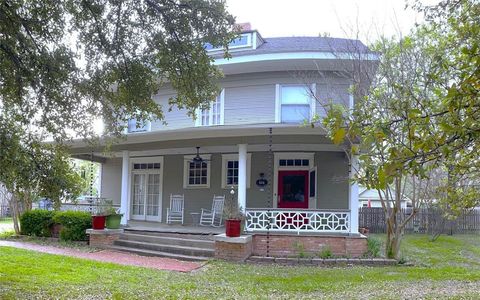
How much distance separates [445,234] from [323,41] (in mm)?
11398

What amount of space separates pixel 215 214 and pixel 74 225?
4.66 m

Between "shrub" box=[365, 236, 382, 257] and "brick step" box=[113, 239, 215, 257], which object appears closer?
"brick step" box=[113, 239, 215, 257]

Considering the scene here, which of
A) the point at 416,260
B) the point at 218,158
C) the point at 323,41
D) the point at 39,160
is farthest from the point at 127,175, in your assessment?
the point at 416,260

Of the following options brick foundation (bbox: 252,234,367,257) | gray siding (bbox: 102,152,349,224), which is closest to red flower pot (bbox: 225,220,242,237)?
brick foundation (bbox: 252,234,367,257)

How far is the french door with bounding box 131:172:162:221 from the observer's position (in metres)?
17.2

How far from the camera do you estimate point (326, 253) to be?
38.1 feet

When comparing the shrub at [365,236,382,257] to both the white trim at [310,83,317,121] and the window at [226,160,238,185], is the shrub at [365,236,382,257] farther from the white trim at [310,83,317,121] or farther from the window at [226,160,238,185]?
the window at [226,160,238,185]

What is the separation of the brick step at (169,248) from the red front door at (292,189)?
4.06m

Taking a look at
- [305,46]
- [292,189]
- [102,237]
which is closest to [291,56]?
[305,46]

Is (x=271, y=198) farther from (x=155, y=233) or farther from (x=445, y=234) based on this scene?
(x=445, y=234)

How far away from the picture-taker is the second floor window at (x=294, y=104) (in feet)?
47.2

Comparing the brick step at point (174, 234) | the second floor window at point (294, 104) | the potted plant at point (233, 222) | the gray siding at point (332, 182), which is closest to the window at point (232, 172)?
the second floor window at point (294, 104)

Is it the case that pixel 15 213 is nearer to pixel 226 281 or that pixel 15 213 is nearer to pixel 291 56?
pixel 226 281

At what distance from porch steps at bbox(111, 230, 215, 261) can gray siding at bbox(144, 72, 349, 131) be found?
149 inches
